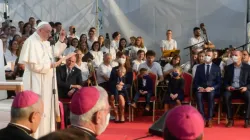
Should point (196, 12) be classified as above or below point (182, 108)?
above

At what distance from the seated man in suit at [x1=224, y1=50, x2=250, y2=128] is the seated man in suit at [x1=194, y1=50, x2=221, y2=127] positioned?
21 centimetres

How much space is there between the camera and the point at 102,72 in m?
10.1

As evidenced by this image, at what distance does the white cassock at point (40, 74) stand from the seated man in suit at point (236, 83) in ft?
11.9

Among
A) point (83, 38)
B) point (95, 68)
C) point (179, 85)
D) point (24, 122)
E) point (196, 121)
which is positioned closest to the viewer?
point (196, 121)

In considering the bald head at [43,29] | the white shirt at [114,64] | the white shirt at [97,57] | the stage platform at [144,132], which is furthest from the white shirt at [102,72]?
the bald head at [43,29]

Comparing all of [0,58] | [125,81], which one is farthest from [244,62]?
[0,58]

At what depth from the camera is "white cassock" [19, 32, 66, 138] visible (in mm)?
6895

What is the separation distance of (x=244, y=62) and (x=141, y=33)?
5.52 metres

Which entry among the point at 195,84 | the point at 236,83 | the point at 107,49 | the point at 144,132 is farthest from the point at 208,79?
the point at 107,49

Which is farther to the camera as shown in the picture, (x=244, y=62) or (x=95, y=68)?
(x=95, y=68)

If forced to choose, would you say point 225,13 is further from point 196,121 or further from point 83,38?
point 196,121

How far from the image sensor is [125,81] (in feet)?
32.2

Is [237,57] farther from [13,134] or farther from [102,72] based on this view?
[13,134]

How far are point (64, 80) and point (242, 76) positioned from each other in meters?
3.40
